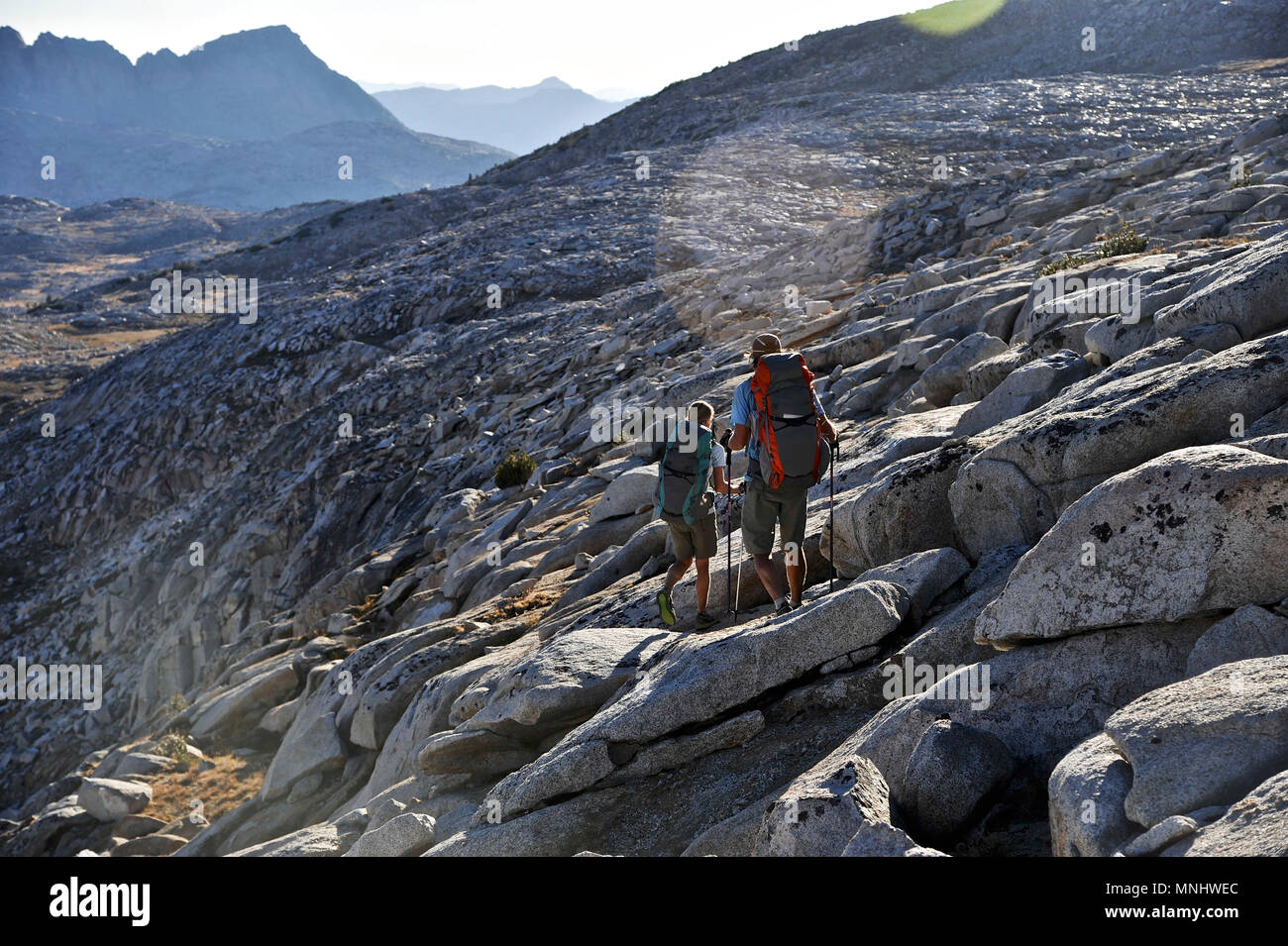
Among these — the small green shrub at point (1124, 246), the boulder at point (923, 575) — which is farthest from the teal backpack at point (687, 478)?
the small green shrub at point (1124, 246)

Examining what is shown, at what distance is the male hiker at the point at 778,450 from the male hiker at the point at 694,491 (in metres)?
0.71

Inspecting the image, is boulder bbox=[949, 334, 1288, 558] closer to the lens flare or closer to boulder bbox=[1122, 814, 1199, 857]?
boulder bbox=[1122, 814, 1199, 857]

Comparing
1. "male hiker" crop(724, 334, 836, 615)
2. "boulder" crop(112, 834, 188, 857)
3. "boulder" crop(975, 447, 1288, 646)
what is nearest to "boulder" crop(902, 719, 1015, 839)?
"boulder" crop(975, 447, 1288, 646)

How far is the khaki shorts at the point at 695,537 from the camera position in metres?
9.00

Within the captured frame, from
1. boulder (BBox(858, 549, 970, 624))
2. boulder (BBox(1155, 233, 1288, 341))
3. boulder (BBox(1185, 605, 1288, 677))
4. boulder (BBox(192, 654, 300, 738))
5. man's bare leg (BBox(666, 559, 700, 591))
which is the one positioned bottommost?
boulder (BBox(192, 654, 300, 738))

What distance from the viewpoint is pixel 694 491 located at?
29.5 ft

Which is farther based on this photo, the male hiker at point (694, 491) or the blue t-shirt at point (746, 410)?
the male hiker at point (694, 491)

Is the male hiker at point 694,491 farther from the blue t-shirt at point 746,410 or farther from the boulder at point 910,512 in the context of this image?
the boulder at point 910,512

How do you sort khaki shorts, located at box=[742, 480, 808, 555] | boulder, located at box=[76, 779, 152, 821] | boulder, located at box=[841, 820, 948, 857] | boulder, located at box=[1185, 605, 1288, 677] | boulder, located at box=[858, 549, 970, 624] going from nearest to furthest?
boulder, located at box=[841, 820, 948, 857] < boulder, located at box=[1185, 605, 1288, 677] < boulder, located at box=[858, 549, 970, 624] < khaki shorts, located at box=[742, 480, 808, 555] < boulder, located at box=[76, 779, 152, 821]

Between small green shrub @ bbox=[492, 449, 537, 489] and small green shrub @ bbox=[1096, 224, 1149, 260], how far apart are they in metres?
11.7

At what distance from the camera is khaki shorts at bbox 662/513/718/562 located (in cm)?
900

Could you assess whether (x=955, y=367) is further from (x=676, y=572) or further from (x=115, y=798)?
(x=115, y=798)

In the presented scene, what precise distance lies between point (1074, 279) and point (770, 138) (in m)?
41.8

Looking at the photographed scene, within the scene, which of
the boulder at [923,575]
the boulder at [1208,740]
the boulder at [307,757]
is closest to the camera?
the boulder at [1208,740]
